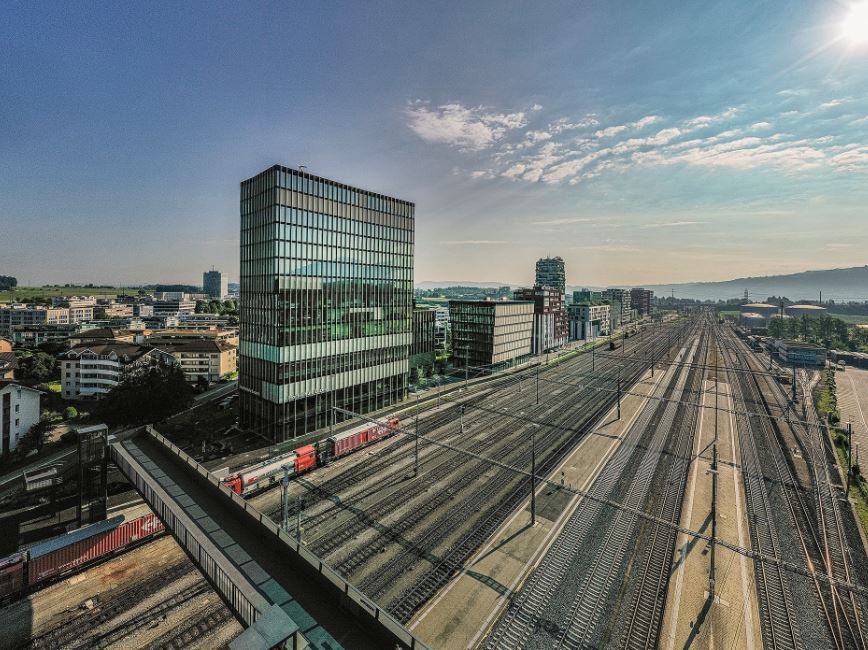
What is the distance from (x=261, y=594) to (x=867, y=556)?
51368 mm

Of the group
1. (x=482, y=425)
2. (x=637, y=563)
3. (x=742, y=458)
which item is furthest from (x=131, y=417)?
(x=742, y=458)

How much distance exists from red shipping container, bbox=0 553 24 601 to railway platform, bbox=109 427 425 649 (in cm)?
992

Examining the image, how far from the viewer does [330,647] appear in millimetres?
14773

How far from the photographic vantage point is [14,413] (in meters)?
54.7

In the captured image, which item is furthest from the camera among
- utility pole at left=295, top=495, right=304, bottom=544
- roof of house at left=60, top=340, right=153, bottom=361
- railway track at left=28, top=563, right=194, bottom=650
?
roof of house at left=60, top=340, right=153, bottom=361

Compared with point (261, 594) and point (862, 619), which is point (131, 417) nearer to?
point (261, 594)

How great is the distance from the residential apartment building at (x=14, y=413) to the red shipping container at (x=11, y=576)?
123ft

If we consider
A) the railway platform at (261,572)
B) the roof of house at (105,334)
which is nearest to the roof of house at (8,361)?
the roof of house at (105,334)

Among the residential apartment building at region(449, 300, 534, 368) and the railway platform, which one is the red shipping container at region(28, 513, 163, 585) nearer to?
the railway platform

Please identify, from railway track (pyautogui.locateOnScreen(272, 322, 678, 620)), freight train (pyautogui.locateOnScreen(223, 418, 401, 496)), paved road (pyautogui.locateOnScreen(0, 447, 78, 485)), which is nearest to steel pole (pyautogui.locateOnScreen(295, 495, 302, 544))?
railway track (pyautogui.locateOnScreen(272, 322, 678, 620))

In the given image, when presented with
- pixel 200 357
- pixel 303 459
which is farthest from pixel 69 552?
pixel 200 357

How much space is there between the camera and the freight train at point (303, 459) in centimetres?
4103

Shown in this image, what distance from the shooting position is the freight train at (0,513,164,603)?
93.1 feet

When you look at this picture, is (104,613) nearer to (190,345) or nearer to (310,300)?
(310,300)
